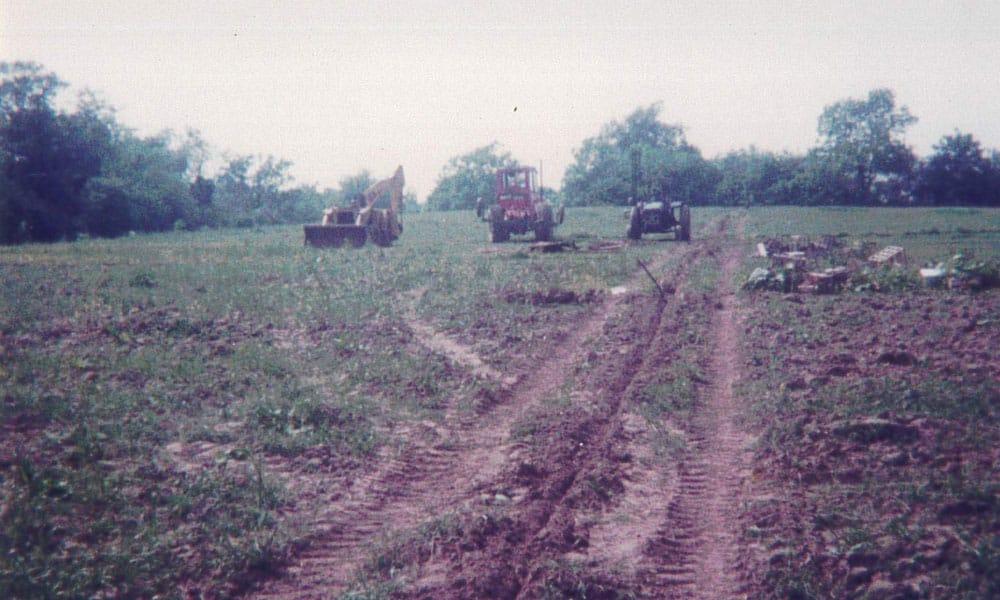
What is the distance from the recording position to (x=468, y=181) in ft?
297

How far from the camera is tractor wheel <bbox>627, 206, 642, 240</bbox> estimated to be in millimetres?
27828

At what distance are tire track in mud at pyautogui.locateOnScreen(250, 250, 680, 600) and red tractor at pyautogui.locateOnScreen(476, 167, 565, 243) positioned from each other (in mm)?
20550

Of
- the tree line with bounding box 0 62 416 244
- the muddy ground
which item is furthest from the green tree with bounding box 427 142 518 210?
the muddy ground

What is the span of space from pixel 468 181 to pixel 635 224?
6452cm

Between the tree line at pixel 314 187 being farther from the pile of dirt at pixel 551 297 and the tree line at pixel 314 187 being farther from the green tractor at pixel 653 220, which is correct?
the pile of dirt at pixel 551 297

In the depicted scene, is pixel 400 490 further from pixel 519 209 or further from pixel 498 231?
pixel 519 209

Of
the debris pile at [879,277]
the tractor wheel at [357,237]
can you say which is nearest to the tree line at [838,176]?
the tractor wheel at [357,237]

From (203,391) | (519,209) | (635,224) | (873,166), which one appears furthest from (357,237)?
(873,166)

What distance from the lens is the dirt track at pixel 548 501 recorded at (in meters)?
4.16

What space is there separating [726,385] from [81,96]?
61210mm

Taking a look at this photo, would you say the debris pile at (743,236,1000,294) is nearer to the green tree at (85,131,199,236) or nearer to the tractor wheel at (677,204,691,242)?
the tractor wheel at (677,204,691,242)

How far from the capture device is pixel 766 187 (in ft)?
191

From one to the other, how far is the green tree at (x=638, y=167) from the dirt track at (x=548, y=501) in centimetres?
2552

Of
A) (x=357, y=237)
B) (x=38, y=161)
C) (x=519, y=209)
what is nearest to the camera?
(x=357, y=237)
